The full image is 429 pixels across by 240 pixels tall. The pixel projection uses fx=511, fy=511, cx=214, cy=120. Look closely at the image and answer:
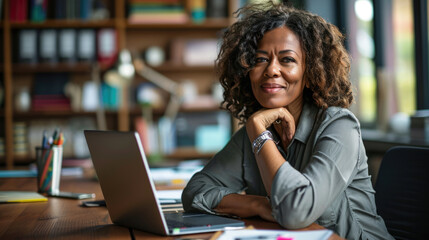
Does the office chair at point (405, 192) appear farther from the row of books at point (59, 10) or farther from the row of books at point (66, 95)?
the row of books at point (59, 10)

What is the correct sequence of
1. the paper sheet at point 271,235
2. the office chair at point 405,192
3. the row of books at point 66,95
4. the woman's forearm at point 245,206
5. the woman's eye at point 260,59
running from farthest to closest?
the row of books at point 66,95
the woman's eye at point 260,59
the office chair at point 405,192
the woman's forearm at point 245,206
the paper sheet at point 271,235

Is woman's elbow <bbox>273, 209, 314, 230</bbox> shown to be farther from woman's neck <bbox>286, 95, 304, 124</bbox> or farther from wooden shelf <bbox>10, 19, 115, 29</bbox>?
wooden shelf <bbox>10, 19, 115, 29</bbox>

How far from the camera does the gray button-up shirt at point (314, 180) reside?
1.20m

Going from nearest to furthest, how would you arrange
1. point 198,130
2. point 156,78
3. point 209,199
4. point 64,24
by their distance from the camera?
point 209,199 → point 64,24 → point 156,78 → point 198,130

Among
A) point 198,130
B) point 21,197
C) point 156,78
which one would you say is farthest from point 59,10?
point 21,197

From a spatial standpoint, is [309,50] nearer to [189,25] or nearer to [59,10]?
[189,25]

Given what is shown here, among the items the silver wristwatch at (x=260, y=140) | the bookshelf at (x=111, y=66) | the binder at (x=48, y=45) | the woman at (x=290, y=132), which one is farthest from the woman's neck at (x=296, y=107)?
the binder at (x=48, y=45)

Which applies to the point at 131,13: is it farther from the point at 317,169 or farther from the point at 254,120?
the point at 317,169

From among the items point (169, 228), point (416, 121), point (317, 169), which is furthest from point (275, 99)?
point (416, 121)

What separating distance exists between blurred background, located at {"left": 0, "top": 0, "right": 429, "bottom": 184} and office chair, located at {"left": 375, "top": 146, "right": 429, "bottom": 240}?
7.48 feet

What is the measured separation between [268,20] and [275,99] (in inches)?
10.4

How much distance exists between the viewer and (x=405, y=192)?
1.54m

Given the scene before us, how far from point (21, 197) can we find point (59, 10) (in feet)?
9.26

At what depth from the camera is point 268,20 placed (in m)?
1.64
